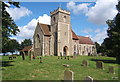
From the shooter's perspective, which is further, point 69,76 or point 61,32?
point 61,32

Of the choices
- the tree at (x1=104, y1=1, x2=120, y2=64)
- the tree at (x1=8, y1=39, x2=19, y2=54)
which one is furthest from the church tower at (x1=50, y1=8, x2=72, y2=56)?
the tree at (x1=104, y1=1, x2=120, y2=64)

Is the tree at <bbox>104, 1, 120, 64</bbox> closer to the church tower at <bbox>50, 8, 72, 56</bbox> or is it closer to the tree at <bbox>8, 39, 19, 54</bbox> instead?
the tree at <bbox>8, 39, 19, 54</bbox>

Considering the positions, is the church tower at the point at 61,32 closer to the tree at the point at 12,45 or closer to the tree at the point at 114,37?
the tree at the point at 12,45

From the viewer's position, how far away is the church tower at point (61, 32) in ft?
114

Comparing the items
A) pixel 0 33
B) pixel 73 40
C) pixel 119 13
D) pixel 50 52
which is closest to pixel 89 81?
pixel 0 33

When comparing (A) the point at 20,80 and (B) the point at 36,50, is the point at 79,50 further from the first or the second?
(A) the point at 20,80

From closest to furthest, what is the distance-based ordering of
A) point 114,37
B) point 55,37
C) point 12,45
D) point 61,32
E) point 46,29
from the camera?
point 114,37 < point 61,32 < point 55,37 < point 46,29 < point 12,45

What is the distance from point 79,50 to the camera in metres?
43.5

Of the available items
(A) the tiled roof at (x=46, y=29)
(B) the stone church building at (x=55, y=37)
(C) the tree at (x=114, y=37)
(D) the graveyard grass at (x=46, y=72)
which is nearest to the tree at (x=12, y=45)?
(D) the graveyard grass at (x=46, y=72)

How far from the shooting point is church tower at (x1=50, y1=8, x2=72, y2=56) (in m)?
34.8

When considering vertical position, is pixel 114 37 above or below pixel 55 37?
below

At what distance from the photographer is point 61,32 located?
117 ft

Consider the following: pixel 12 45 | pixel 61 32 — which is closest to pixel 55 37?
pixel 61 32

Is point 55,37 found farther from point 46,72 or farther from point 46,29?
point 46,72
